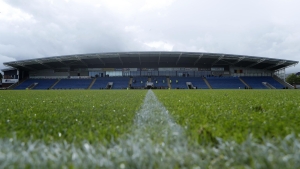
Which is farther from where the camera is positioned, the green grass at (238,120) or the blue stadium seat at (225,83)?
the blue stadium seat at (225,83)

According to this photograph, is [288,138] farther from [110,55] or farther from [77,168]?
[110,55]

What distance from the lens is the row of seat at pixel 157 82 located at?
43.1 meters

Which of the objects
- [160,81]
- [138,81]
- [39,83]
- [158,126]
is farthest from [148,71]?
[158,126]

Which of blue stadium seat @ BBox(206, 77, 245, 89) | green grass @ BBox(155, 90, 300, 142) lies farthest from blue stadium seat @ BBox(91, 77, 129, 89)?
green grass @ BBox(155, 90, 300, 142)

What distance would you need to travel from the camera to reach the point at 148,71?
49969 mm

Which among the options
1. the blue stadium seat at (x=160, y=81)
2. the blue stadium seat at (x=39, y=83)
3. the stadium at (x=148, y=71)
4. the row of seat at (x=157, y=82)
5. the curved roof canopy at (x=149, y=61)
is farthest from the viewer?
the blue stadium seat at (x=39, y=83)

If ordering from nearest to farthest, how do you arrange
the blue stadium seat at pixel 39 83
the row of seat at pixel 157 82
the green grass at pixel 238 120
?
the green grass at pixel 238 120 → the row of seat at pixel 157 82 → the blue stadium seat at pixel 39 83

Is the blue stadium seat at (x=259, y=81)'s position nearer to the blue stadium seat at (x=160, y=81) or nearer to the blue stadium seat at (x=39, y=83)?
the blue stadium seat at (x=160, y=81)

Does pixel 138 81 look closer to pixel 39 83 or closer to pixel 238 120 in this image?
pixel 39 83

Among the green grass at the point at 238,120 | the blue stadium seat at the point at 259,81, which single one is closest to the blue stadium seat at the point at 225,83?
the blue stadium seat at the point at 259,81

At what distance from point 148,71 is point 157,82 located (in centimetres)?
564

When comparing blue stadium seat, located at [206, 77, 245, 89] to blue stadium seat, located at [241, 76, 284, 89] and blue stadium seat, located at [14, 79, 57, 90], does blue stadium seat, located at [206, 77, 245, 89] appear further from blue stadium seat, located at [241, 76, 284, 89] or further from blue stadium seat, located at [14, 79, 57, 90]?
blue stadium seat, located at [14, 79, 57, 90]

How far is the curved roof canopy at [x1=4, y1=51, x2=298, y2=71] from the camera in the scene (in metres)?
40.7

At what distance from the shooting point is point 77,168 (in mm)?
779
